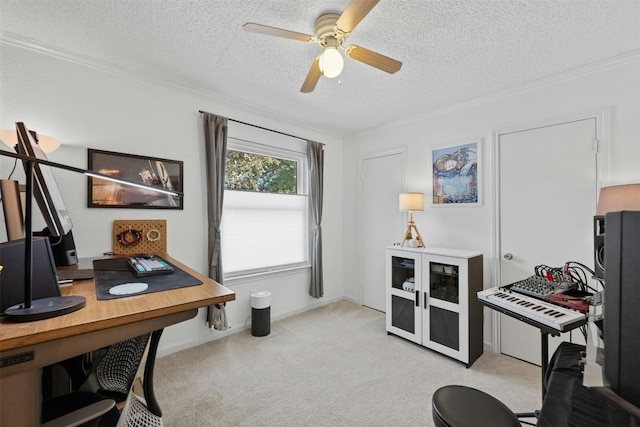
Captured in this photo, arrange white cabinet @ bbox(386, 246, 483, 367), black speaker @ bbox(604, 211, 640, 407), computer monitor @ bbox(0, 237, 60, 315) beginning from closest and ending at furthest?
black speaker @ bbox(604, 211, 640, 407)
computer monitor @ bbox(0, 237, 60, 315)
white cabinet @ bbox(386, 246, 483, 367)

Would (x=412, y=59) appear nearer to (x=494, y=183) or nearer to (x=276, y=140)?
(x=494, y=183)

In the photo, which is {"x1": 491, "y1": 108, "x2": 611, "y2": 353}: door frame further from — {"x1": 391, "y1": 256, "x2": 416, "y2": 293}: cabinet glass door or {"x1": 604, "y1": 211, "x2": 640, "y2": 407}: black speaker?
{"x1": 604, "y1": 211, "x2": 640, "y2": 407}: black speaker

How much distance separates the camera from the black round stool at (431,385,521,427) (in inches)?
39.2

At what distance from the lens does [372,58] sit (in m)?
1.74

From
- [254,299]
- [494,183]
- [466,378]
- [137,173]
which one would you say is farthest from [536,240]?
[137,173]

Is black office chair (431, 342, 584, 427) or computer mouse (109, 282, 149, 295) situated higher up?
computer mouse (109, 282, 149, 295)

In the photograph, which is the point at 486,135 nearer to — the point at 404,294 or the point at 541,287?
the point at 541,287

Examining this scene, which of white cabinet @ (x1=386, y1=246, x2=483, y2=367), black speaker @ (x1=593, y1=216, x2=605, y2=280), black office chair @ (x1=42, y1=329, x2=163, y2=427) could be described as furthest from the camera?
white cabinet @ (x1=386, y1=246, x2=483, y2=367)

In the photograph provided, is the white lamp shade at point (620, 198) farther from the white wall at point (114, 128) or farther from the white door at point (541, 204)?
the white wall at point (114, 128)

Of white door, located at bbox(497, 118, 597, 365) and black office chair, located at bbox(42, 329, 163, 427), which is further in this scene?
white door, located at bbox(497, 118, 597, 365)

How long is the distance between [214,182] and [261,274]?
1.20 m

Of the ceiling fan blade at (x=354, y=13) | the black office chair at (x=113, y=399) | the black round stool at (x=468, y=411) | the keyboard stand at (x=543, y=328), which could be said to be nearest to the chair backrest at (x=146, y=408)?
the black office chair at (x=113, y=399)

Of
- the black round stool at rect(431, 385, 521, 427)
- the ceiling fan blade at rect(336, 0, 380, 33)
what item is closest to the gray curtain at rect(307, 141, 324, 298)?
the ceiling fan blade at rect(336, 0, 380, 33)

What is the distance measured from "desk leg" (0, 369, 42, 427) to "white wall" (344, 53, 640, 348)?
315 centimetres
